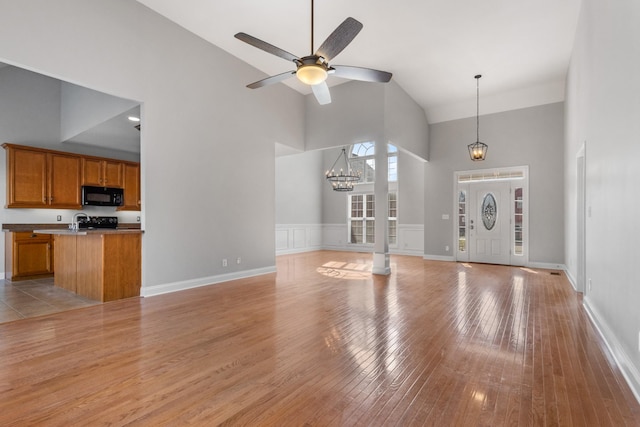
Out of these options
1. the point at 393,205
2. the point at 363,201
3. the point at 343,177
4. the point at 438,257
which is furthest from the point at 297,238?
the point at 438,257

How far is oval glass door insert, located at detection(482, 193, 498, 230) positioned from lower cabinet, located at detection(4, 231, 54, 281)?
9.70m

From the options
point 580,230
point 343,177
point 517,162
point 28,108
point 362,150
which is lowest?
point 580,230

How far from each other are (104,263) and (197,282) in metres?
1.39

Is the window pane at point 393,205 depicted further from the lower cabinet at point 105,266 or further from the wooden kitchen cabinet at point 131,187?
the lower cabinet at point 105,266

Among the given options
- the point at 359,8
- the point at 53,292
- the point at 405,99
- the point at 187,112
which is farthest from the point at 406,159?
the point at 53,292

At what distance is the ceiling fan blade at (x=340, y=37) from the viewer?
285 cm

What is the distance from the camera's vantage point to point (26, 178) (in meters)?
5.83

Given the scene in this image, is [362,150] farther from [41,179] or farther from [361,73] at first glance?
[41,179]

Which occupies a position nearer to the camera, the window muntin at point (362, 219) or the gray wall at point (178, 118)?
the gray wall at point (178, 118)

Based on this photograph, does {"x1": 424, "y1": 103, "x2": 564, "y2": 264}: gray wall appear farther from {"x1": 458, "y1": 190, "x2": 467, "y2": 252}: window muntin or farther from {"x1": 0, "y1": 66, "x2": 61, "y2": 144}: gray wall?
{"x1": 0, "y1": 66, "x2": 61, "y2": 144}: gray wall

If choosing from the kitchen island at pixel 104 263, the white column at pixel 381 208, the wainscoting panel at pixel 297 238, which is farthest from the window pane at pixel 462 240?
the kitchen island at pixel 104 263

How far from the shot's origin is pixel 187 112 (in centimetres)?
501

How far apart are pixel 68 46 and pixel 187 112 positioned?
1602 millimetres

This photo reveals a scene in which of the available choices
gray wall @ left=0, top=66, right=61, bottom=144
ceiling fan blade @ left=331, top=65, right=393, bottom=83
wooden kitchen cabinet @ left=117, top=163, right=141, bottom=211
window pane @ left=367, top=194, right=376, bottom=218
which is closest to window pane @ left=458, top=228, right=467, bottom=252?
window pane @ left=367, top=194, right=376, bottom=218
